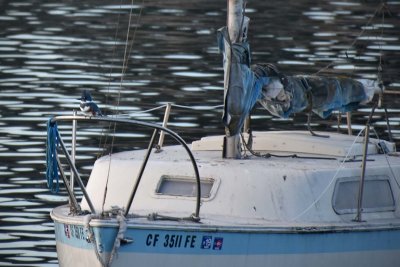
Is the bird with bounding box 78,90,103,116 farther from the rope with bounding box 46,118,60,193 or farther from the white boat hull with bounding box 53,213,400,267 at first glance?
the white boat hull with bounding box 53,213,400,267

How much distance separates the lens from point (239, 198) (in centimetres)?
2111

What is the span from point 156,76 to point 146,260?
22.8m

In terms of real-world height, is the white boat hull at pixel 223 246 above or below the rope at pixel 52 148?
below

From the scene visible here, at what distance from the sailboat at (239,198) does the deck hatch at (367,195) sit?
14 millimetres

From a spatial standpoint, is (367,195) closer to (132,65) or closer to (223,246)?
(223,246)

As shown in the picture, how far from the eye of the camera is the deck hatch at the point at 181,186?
21.3m

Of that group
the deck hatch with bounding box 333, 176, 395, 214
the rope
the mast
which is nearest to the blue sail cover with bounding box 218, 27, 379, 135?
the mast

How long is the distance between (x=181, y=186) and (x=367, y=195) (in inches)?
104

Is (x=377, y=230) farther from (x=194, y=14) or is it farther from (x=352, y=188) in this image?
(x=194, y=14)

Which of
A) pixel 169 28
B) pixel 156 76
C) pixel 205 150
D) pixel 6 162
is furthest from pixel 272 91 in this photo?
pixel 169 28

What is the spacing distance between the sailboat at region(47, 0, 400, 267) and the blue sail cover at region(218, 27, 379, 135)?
19 mm

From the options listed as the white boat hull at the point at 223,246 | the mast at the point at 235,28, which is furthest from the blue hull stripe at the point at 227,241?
the mast at the point at 235,28

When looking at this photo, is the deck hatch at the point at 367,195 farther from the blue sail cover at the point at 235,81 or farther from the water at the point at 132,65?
the water at the point at 132,65

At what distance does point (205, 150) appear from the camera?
→ 23.2m
